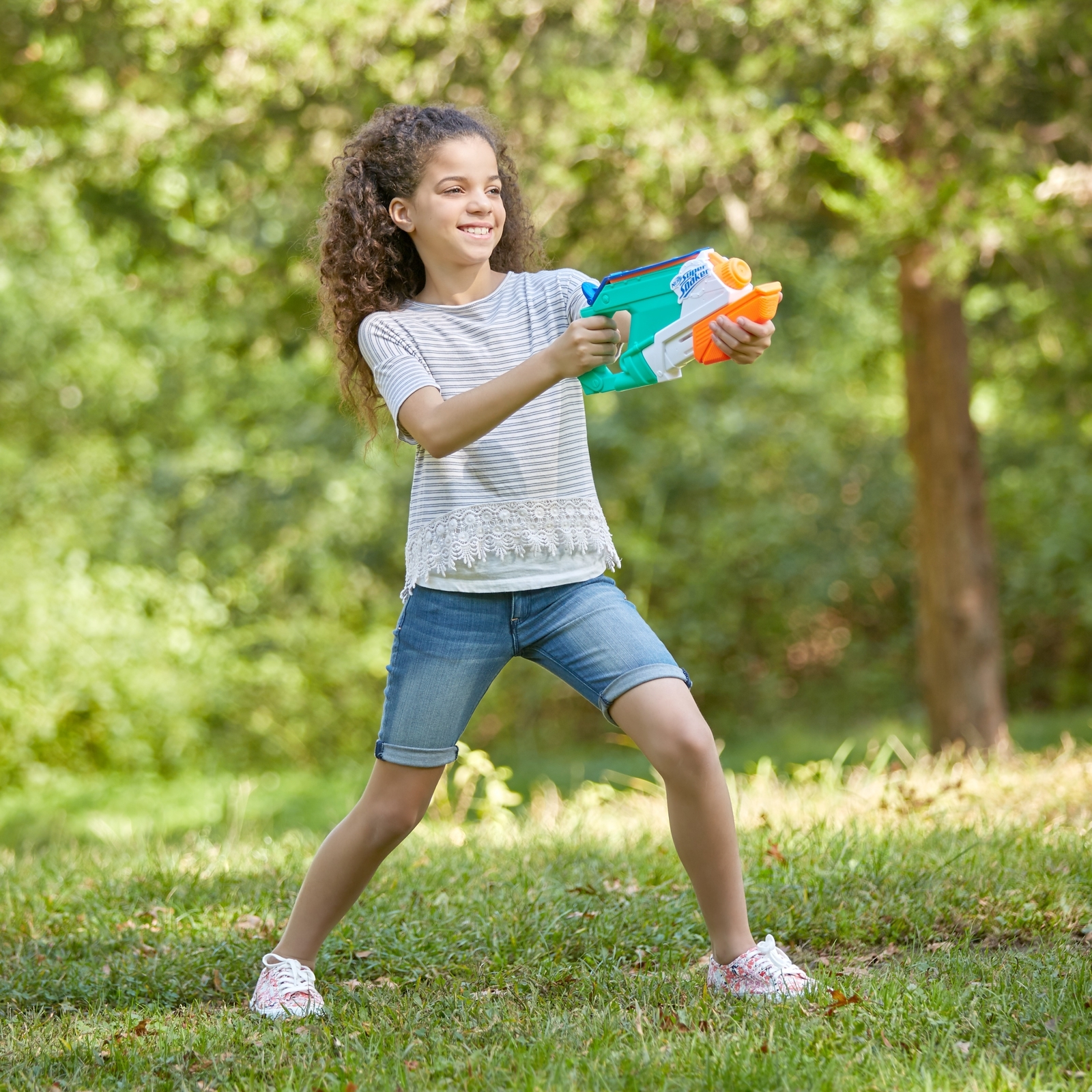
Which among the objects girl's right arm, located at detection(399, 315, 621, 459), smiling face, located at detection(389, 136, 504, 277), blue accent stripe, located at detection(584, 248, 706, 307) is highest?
smiling face, located at detection(389, 136, 504, 277)

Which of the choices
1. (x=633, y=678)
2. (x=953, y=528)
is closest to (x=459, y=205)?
(x=633, y=678)

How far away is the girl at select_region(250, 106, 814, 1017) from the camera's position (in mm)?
2633

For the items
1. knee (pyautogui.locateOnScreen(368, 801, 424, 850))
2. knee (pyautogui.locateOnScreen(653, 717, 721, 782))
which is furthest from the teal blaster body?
knee (pyautogui.locateOnScreen(368, 801, 424, 850))

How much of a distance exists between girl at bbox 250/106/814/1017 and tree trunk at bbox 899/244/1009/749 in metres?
4.99

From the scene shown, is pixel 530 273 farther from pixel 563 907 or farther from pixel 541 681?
pixel 541 681

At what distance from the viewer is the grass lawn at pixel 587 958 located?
89.4 inches

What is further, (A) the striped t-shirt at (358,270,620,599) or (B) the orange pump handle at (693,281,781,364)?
(A) the striped t-shirt at (358,270,620,599)

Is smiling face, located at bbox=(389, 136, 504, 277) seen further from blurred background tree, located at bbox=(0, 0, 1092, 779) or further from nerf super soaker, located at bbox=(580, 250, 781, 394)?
blurred background tree, located at bbox=(0, 0, 1092, 779)

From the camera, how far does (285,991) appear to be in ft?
9.21

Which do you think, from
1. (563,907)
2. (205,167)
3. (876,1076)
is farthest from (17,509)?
(876,1076)

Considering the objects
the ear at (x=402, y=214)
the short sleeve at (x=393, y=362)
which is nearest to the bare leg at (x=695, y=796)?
the short sleeve at (x=393, y=362)

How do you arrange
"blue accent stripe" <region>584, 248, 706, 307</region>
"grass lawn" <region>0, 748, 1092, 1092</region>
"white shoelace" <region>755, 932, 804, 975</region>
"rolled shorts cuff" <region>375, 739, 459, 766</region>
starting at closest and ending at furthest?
1. "grass lawn" <region>0, 748, 1092, 1092</region>
2. "blue accent stripe" <region>584, 248, 706, 307</region>
3. "white shoelace" <region>755, 932, 804, 975</region>
4. "rolled shorts cuff" <region>375, 739, 459, 766</region>

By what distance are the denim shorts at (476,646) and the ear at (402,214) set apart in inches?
32.2

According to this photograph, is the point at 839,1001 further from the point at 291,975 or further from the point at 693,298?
the point at 693,298
